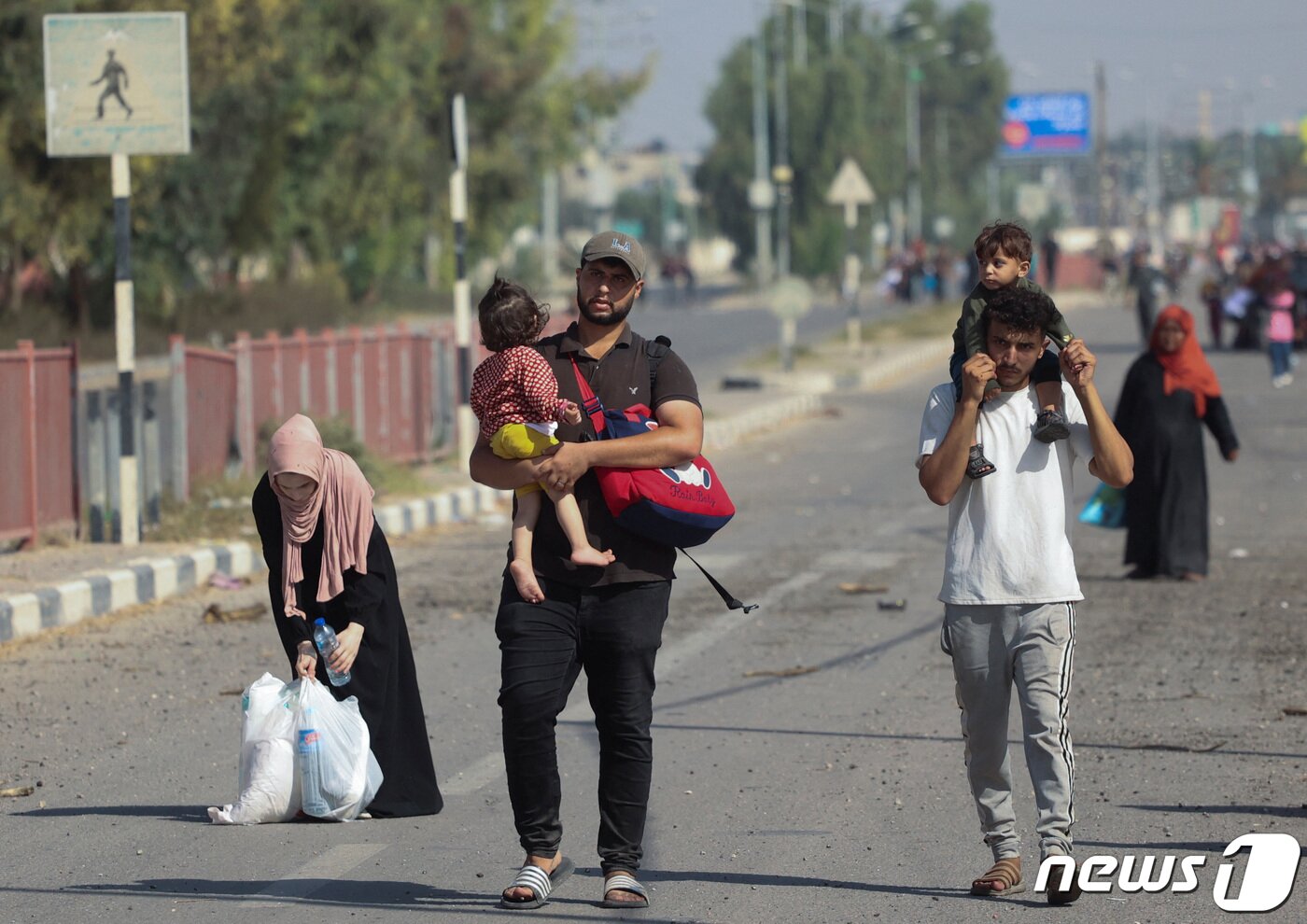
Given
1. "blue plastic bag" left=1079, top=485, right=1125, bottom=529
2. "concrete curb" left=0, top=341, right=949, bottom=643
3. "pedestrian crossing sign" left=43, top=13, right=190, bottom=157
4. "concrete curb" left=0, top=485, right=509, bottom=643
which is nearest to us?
"concrete curb" left=0, top=485, right=509, bottom=643

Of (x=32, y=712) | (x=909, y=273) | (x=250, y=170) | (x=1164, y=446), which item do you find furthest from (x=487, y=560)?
(x=909, y=273)

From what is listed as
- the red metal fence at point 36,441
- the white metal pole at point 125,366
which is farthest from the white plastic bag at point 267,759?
the white metal pole at point 125,366

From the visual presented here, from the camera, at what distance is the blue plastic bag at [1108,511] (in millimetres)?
12078

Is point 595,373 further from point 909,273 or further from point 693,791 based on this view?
point 909,273

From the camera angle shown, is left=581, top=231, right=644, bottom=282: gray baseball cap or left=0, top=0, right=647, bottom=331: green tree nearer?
left=581, top=231, right=644, bottom=282: gray baseball cap

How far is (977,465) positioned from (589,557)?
3.33 ft

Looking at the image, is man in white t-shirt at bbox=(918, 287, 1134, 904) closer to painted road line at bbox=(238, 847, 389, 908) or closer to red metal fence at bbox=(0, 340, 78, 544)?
painted road line at bbox=(238, 847, 389, 908)

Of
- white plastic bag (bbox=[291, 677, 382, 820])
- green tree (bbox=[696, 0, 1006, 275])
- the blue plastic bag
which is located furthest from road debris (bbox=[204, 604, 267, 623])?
green tree (bbox=[696, 0, 1006, 275])

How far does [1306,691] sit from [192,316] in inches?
1176

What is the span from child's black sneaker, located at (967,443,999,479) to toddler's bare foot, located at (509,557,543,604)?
1.13 metres

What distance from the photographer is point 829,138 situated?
254 feet

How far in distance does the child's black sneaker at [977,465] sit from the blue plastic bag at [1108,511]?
22.9 feet

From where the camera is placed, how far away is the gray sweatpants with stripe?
17.2 ft

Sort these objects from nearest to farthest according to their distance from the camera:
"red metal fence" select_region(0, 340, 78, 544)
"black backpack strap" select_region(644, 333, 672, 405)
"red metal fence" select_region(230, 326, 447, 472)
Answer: "black backpack strap" select_region(644, 333, 672, 405) → "red metal fence" select_region(0, 340, 78, 544) → "red metal fence" select_region(230, 326, 447, 472)
